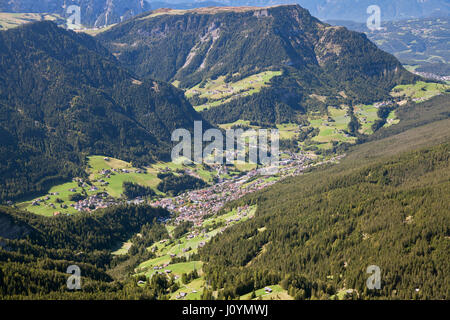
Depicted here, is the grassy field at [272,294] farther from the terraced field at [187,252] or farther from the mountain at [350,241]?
the terraced field at [187,252]

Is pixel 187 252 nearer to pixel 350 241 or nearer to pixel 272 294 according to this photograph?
pixel 272 294

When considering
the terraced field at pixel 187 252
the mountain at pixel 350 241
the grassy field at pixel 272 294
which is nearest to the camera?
the grassy field at pixel 272 294

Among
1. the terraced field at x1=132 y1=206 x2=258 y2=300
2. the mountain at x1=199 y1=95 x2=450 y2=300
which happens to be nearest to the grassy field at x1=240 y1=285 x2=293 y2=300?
the mountain at x1=199 y1=95 x2=450 y2=300

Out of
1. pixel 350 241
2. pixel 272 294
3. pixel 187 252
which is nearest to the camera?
pixel 272 294

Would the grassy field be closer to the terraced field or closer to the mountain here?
the mountain

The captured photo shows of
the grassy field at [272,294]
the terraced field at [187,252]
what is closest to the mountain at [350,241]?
the grassy field at [272,294]

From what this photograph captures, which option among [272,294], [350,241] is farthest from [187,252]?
[350,241]

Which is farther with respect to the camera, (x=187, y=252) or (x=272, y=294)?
(x=187, y=252)

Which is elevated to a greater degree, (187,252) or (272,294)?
(272,294)

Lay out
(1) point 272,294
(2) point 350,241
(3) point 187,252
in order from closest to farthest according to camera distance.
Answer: (1) point 272,294 → (2) point 350,241 → (3) point 187,252

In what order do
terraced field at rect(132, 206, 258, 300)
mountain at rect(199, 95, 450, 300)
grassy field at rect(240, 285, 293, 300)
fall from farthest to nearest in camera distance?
terraced field at rect(132, 206, 258, 300)
mountain at rect(199, 95, 450, 300)
grassy field at rect(240, 285, 293, 300)

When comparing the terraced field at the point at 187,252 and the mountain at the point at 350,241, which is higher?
the mountain at the point at 350,241
